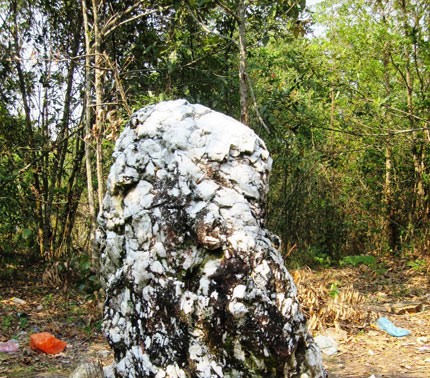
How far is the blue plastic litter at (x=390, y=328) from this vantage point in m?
4.28

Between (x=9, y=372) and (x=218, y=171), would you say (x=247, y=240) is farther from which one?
(x=9, y=372)

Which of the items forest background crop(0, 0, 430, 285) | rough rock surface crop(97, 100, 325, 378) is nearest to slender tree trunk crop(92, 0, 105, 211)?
forest background crop(0, 0, 430, 285)

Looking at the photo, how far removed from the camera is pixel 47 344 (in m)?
4.07

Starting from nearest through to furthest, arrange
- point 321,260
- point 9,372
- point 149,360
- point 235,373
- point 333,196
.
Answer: point 235,373 < point 149,360 < point 9,372 < point 321,260 < point 333,196

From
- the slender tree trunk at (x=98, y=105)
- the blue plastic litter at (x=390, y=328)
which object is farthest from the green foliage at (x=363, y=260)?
the slender tree trunk at (x=98, y=105)

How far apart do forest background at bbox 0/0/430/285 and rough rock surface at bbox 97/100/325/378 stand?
2644mm

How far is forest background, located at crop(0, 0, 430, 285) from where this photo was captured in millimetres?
6039

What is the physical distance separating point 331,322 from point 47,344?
8.05 ft

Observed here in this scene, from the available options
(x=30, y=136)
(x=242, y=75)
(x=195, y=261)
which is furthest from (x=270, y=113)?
(x=195, y=261)

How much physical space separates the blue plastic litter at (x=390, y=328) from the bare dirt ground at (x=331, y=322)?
0.15 feet

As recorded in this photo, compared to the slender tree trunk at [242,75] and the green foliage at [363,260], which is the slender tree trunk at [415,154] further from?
the slender tree trunk at [242,75]

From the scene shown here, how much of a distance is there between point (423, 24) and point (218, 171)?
539 centimetres

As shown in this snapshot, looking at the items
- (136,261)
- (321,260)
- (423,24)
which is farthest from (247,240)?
(423,24)

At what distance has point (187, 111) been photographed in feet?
8.84
